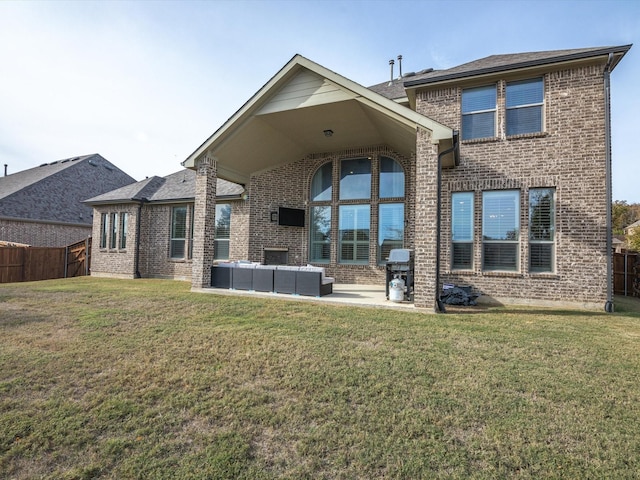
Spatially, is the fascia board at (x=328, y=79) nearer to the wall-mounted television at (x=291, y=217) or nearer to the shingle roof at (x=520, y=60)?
the shingle roof at (x=520, y=60)

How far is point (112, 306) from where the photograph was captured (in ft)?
22.1

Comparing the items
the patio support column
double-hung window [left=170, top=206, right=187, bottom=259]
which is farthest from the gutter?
the patio support column

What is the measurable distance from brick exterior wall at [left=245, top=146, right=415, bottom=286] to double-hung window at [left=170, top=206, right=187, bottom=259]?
10.7 feet

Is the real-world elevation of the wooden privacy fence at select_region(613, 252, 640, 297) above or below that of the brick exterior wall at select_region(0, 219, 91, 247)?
below

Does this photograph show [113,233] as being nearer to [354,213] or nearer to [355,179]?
[354,213]

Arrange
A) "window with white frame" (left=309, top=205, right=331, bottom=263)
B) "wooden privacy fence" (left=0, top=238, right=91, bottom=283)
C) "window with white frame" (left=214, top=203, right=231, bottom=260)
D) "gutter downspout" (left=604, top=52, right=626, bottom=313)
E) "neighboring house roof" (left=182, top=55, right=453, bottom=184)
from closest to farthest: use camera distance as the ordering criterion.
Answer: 1. "neighboring house roof" (left=182, top=55, right=453, bottom=184)
2. "gutter downspout" (left=604, top=52, right=626, bottom=313)
3. "window with white frame" (left=309, top=205, right=331, bottom=263)
4. "window with white frame" (left=214, top=203, right=231, bottom=260)
5. "wooden privacy fence" (left=0, top=238, right=91, bottom=283)

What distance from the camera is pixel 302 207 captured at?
1214 cm

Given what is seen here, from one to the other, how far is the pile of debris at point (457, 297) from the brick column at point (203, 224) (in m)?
6.33

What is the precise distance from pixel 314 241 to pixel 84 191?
60.8 ft

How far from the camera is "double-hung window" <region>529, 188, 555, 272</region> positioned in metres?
7.66

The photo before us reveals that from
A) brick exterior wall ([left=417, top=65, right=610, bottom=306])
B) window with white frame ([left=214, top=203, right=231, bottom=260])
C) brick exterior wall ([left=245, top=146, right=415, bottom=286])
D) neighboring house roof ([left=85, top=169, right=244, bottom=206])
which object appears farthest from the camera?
neighboring house roof ([left=85, top=169, right=244, bottom=206])

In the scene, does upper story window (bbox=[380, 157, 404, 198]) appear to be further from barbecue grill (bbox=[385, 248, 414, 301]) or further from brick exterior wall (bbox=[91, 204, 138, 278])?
brick exterior wall (bbox=[91, 204, 138, 278])

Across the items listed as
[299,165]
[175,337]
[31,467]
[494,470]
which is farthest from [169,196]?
[494,470]

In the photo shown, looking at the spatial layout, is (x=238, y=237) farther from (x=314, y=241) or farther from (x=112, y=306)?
(x=112, y=306)
